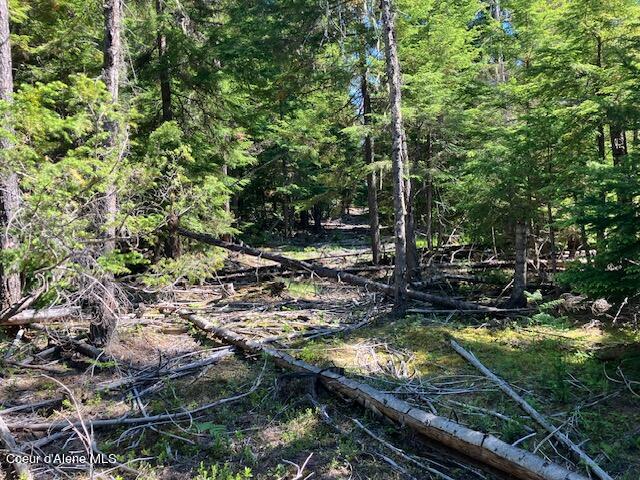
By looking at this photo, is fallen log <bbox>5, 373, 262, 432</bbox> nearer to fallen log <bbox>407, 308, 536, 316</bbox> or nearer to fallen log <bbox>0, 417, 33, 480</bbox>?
fallen log <bbox>0, 417, 33, 480</bbox>

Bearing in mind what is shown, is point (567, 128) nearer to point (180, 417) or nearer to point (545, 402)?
point (545, 402)

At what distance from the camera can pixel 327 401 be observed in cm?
608

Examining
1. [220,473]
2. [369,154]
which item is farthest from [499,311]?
[369,154]

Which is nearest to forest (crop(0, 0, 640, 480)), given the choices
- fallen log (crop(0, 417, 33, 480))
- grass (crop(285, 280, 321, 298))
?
fallen log (crop(0, 417, 33, 480))

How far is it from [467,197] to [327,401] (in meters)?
7.05

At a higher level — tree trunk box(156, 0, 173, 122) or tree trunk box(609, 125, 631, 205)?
tree trunk box(156, 0, 173, 122)

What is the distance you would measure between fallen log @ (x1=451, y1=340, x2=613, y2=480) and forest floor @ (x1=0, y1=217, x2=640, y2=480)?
0.35 feet

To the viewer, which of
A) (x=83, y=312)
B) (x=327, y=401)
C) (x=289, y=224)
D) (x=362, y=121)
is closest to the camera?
(x=327, y=401)

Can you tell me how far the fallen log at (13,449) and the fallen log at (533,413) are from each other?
520cm

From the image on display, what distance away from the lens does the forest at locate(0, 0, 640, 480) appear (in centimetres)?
509

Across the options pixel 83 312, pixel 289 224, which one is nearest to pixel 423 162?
pixel 83 312

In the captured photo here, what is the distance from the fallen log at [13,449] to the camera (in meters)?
4.28

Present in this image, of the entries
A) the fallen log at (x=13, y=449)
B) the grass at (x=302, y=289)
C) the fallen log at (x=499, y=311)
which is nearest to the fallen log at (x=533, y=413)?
the fallen log at (x=499, y=311)

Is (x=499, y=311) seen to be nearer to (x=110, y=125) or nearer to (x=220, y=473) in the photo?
(x=220, y=473)
